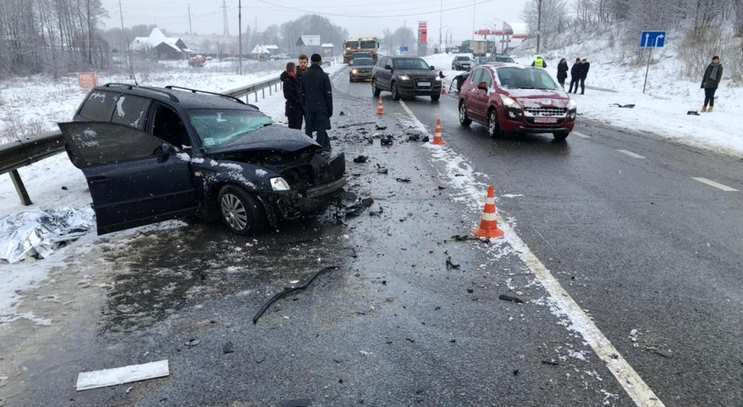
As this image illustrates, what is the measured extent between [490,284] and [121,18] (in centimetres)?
8041

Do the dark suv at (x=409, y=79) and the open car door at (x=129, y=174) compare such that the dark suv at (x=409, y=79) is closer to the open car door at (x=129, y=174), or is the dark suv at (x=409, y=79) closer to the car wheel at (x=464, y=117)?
the car wheel at (x=464, y=117)

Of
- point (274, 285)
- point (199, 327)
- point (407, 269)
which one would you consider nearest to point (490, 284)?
point (407, 269)

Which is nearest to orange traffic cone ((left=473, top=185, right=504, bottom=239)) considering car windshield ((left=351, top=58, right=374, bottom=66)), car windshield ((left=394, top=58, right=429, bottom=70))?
car windshield ((left=394, top=58, right=429, bottom=70))

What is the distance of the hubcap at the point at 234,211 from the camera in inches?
231

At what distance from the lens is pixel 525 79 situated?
1251 cm

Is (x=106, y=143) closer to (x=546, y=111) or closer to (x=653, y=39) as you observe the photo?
(x=546, y=111)

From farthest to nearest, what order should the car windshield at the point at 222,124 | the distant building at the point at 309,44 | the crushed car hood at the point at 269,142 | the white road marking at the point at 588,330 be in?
the distant building at the point at 309,44
the car windshield at the point at 222,124
the crushed car hood at the point at 269,142
the white road marking at the point at 588,330

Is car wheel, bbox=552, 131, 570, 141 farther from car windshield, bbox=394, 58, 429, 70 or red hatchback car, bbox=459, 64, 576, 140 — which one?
car windshield, bbox=394, 58, 429, 70

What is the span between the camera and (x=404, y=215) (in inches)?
263

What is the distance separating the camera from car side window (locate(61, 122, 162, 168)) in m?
5.71

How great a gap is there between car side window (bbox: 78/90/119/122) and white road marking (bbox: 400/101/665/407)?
5445 millimetres

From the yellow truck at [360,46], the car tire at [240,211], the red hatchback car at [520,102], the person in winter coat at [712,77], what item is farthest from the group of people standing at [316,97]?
the yellow truck at [360,46]

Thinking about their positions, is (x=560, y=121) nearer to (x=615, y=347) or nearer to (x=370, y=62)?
(x=615, y=347)

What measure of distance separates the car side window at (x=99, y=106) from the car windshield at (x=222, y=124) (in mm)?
1359
